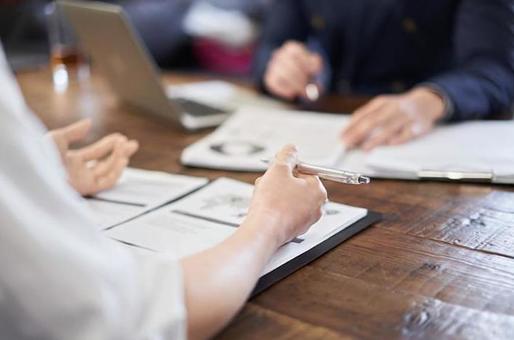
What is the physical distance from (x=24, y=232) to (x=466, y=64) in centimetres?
115

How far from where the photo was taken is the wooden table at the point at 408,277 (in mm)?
631

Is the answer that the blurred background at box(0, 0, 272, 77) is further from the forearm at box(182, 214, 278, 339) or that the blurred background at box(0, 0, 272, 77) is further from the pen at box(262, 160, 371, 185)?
the forearm at box(182, 214, 278, 339)

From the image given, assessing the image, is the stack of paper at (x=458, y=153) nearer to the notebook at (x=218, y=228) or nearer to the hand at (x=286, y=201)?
the notebook at (x=218, y=228)

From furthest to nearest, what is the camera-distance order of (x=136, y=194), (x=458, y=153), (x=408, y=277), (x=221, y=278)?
(x=458, y=153) → (x=136, y=194) → (x=408, y=277) → (x=221, y=278)

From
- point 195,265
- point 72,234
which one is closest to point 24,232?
point 72,234

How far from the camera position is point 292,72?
156 centimetres

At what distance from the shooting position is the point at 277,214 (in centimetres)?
72

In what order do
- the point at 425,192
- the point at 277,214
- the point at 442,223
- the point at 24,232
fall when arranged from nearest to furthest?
the point at 24,232, the point at 277,214, the point at 442,223, the point at 425,192

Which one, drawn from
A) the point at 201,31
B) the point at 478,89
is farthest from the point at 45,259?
the point at 201,31

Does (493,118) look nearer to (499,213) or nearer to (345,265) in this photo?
(499,213)

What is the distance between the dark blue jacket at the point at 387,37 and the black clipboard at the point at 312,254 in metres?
0.69

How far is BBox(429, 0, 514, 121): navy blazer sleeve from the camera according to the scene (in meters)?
1.34

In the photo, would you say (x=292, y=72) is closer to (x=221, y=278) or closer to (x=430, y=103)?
(x=430, y=103)

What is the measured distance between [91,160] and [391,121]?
51 centimetres
